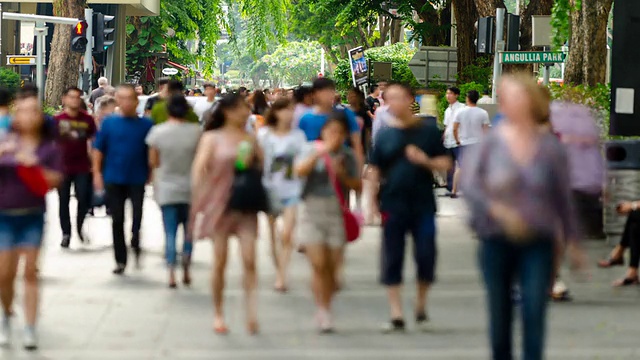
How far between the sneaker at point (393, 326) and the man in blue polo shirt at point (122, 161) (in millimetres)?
3507

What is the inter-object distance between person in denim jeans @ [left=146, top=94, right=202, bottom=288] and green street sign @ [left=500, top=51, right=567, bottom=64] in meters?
9.29

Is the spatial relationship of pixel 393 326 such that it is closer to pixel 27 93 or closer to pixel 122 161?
pixel 27 93

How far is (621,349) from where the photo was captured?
8.55 meters

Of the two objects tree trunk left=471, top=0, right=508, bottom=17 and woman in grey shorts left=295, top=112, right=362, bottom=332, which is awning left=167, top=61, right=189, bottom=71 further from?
woman in grey shorts left=295, top=112, right=362, bottom=332

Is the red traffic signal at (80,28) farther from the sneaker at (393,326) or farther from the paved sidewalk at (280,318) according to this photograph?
the sneaker at (393,326)

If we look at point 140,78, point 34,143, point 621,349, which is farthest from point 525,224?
point 140,78

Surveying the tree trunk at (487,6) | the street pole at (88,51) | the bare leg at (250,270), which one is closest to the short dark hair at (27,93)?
the bare leg at (250,270)

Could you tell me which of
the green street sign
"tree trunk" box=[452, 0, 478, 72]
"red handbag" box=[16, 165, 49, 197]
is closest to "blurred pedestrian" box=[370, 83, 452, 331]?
"red handbag" box=[16, 165, 49, 197]

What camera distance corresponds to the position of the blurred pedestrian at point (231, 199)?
9078mm

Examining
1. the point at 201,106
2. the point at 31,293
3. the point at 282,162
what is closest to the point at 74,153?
the point at 282,162

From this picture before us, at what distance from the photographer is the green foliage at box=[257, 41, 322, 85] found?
13775cm

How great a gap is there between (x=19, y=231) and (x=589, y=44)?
11.7 meters

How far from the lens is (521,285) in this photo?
638 centimetres

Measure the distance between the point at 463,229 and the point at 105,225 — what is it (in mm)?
4301
